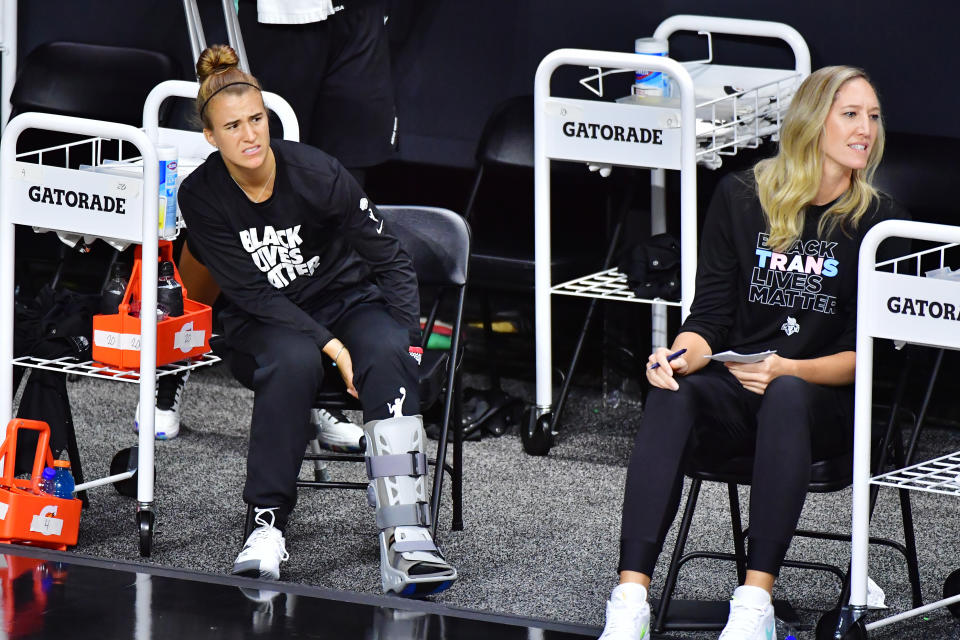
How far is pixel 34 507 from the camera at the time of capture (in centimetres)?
313

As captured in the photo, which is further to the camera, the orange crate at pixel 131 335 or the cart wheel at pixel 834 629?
the orange crate at pixel 131 335

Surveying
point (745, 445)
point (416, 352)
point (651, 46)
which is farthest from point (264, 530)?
point (651, 46)

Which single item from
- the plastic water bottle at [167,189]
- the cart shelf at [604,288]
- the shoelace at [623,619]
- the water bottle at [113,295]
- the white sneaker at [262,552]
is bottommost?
the shoelace at [623,619]

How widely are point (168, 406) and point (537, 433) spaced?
101 centimetres

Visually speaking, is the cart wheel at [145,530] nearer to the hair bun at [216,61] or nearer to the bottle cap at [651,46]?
the hair bun at [216,61]

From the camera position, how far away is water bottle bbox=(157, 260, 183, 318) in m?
3.31

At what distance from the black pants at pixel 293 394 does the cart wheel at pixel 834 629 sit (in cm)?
92

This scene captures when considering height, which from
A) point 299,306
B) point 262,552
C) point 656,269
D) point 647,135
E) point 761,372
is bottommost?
point 262,552

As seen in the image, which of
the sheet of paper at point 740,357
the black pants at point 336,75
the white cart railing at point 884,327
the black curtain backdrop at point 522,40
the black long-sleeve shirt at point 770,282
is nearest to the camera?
the white cart railing at point 884,327

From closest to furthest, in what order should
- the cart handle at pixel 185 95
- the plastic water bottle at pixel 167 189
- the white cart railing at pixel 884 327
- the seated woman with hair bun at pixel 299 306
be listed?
the white cart railing at pixel 884 327
the seated woman with hair bun at pixel 299 306
the plastic water bottle at pixel 167 189
the cart handle at pixel 185 95

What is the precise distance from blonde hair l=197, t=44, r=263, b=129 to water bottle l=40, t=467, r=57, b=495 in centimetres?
82

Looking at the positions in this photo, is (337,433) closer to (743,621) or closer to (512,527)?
(512,527)

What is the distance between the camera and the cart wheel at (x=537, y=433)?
3.97 m

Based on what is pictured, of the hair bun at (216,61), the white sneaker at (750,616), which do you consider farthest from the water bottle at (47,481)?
the white sneaker at (750,616)
